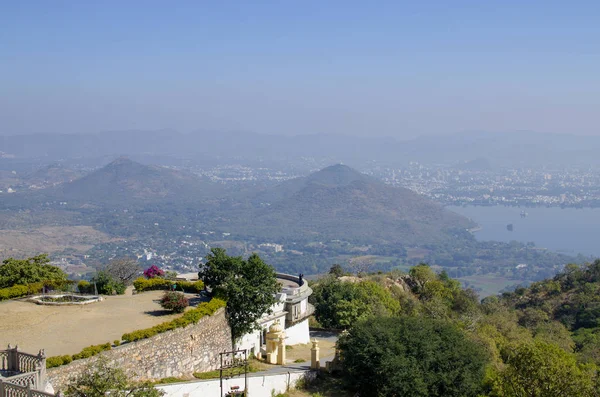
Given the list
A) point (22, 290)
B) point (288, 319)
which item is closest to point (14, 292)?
point (22, 290)

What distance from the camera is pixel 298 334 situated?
1132 inches

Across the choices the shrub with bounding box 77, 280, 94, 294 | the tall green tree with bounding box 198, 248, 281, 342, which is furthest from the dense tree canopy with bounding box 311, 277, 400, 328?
Answer: the shrub with bounding box 77, 280, 94, 294

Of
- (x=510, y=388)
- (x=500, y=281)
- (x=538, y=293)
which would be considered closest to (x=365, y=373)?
(x=510, y=388)

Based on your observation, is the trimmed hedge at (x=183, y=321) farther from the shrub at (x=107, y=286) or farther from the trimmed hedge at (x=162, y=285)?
the shrub at (x=107, y=286)

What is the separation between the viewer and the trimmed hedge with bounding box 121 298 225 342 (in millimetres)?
19562

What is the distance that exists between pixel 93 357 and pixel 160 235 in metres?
169

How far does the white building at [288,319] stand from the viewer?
25359 mm

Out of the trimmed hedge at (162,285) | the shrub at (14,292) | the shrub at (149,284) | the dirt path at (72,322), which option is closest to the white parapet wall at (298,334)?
the trimmed hedge at (162,285)

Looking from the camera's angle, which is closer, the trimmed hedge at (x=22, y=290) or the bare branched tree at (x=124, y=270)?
the trimmed hedge at (x=22, y=290)

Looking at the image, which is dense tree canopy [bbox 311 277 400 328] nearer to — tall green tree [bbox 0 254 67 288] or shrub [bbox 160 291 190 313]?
shrub [bbox 160 291 190 313]

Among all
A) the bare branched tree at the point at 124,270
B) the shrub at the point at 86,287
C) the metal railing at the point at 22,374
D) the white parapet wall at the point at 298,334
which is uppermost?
the metal railing at the point at 22,374

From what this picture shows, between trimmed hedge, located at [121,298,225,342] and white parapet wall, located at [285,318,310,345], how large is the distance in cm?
527

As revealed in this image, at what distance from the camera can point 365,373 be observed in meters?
23.7

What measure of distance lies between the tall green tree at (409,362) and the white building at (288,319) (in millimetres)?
3083
